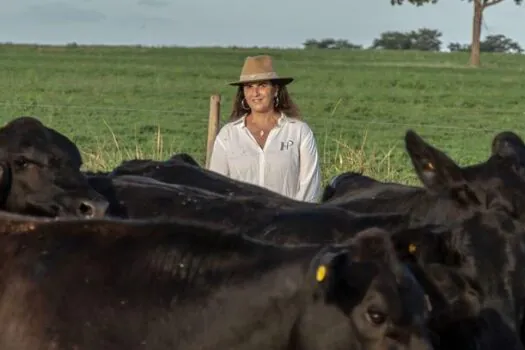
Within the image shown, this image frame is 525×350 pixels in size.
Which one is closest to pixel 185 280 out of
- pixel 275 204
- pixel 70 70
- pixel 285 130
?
pixel 275 204

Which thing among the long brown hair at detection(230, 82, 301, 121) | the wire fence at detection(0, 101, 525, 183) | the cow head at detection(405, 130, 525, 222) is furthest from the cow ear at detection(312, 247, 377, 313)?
the wire fence at detection(0, 101, 525, 183)

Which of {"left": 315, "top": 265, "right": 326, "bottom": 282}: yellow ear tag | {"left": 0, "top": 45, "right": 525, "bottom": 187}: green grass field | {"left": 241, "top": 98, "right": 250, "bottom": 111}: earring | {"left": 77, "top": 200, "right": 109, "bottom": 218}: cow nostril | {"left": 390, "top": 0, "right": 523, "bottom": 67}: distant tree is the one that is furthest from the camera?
{"left": 390, "top": 0, "right": 523, "bottom": 67}: distant tree

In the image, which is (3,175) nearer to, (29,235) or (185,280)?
(29,235)

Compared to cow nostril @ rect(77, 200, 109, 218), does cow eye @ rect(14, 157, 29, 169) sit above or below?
above

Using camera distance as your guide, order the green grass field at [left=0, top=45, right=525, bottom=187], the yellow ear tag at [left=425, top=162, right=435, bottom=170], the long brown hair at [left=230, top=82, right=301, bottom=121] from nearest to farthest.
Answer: the yellow ear tag at [left=425, top=162, right=435, bottom=170], the long brown hair at [left=230, top=82, right=301, bottom=121], the green grass field at [left=0, top=45, right=525, bottom=187]

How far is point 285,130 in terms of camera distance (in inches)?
370

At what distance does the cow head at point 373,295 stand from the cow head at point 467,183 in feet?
7.16

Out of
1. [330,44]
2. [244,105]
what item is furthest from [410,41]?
[244,105]

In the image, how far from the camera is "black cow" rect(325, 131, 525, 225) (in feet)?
20.3

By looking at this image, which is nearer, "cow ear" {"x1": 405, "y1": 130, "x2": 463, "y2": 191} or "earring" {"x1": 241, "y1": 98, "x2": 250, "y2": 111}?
"cow ear" {"x1": 405, "y1": 130, "x2": 463, "y2": 191}

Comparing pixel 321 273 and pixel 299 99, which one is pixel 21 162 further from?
pixel 299 99

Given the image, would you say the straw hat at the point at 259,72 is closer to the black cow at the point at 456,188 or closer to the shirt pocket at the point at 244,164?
the shirt pocket at the point at 244,164

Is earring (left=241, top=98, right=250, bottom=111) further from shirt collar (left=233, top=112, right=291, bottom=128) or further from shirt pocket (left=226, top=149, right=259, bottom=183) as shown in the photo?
shirt pocket (left=226, top=149, right=259, bottom=183)

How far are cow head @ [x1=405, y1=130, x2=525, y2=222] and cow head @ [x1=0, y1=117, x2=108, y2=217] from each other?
1.79m
